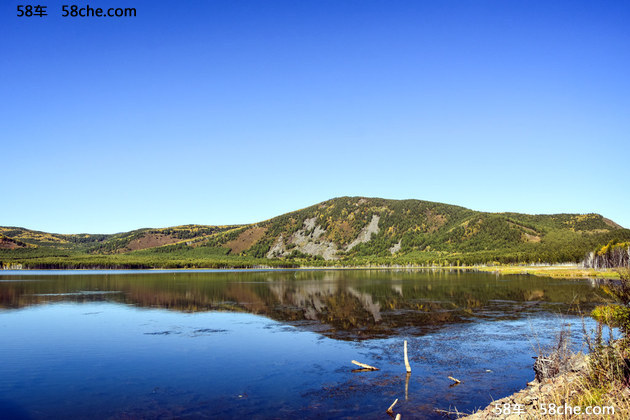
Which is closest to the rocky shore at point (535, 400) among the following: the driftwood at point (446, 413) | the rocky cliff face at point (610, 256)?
the driftwood at point (446, 413)

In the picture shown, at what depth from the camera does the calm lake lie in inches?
763

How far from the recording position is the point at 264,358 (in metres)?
28.5

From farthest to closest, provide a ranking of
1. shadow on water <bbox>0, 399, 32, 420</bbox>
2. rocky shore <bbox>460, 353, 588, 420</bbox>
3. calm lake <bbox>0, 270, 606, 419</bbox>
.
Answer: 1. calm lake <bbox>0, 270, 606, 419</bbox>
2. shadow on water <bbox>0, 399, 32, 420</bbox>
3. rocky shore <bbox>460, 353, 588, 420</bbox>

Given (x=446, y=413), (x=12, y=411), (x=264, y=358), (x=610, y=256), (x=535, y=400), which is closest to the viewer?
(x=535, y=400)

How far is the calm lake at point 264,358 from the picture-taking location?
19391 mm

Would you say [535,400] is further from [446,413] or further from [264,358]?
[264,358]

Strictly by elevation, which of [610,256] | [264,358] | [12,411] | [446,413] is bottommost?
[264,358]

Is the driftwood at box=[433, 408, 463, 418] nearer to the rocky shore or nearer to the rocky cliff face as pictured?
the rocky shore

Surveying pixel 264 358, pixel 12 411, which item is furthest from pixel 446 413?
pixel 12 411

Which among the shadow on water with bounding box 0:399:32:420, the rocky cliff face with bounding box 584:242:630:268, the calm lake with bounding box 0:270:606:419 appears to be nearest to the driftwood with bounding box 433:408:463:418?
the calm lake with bounding box 0:270:606:419

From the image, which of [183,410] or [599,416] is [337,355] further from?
[599,416]

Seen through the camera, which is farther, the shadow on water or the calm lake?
the calm lake

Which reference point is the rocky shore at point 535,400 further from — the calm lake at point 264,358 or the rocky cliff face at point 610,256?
the rocky cliff face at point 610,256

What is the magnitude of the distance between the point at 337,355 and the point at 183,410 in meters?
12.1
